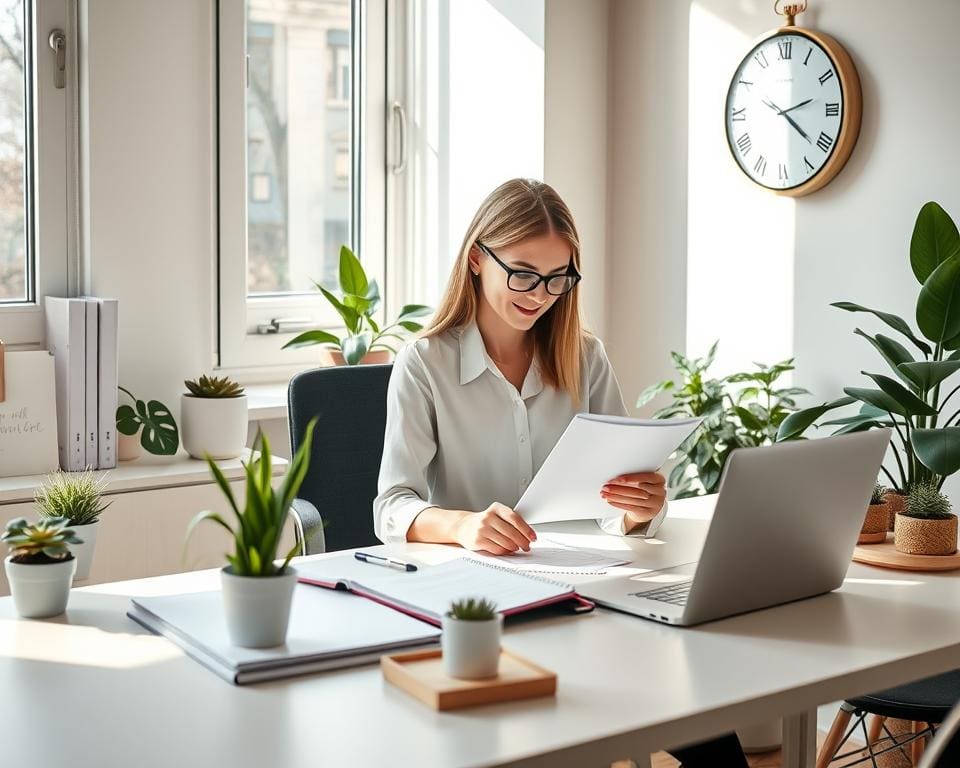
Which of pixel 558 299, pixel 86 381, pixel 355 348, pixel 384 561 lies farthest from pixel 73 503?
pixel 355 348

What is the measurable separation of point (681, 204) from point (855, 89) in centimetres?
65

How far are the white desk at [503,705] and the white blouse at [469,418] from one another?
628mm

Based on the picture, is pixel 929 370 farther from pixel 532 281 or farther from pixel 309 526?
pixel 309 526

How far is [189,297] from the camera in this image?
313cm

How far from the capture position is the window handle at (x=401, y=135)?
3615 millimetres

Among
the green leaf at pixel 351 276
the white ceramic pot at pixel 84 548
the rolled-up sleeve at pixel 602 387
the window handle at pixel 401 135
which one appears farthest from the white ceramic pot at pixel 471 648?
the window handle at pixel 401 135

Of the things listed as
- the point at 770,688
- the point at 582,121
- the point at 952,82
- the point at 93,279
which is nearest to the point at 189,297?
the point at 93,279

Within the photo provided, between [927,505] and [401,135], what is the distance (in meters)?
2.26

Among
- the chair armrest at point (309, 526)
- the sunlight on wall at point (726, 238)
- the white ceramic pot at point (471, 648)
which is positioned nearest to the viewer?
the white ceramic pot at point (471, 648)

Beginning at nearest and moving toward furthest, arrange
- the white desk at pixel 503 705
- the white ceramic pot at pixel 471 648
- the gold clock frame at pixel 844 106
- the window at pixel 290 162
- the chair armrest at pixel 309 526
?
the white desk at pixel 503 705 → the white ceramic pot at pixel 471 648 → the chair armrest at pixel 309 526 → the gold clock frame at pixel 844 106 → the window at pixel 290 162

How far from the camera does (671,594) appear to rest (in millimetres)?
1573

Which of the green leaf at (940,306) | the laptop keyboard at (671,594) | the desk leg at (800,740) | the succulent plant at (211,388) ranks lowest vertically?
the desk leg at (800,740)

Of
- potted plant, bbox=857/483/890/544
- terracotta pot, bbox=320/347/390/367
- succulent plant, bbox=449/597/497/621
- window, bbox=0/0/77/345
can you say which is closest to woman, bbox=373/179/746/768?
potted plant, bbox=857/483/890/544

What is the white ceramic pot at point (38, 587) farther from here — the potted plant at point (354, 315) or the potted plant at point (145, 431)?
the potted plant at point (354, 315)
